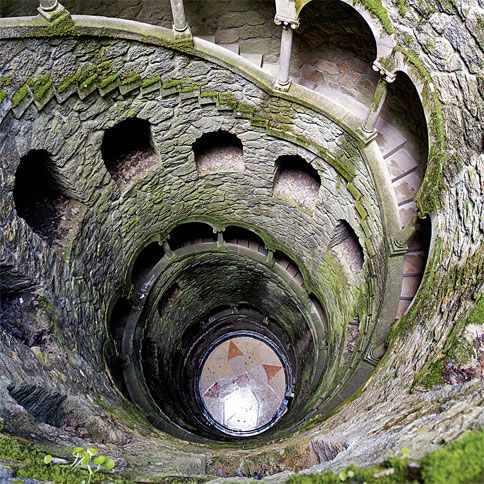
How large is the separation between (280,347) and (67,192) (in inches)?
360

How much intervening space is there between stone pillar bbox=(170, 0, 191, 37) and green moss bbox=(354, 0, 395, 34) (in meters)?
2.62

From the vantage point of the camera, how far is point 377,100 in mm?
6832

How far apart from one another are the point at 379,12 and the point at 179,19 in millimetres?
3006

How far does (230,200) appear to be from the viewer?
35.9 ft

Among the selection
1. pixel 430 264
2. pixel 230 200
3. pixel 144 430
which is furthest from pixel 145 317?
pixel 430 264

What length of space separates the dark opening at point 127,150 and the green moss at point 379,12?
4.88 metres

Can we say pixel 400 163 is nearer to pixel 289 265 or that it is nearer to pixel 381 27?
pixel 381 27

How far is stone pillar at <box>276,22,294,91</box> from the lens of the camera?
22.8ft

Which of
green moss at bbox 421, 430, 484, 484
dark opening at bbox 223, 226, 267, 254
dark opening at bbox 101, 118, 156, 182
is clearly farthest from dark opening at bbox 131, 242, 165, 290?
green moss at bbox 421, 430, 484, 484

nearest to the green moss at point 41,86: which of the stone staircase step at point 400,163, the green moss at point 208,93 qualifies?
the green moss at point 208,93

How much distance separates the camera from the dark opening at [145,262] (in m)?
11.4

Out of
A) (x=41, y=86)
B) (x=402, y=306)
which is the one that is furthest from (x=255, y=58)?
(x=402, y=306)

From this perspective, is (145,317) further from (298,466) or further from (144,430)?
(298,466)

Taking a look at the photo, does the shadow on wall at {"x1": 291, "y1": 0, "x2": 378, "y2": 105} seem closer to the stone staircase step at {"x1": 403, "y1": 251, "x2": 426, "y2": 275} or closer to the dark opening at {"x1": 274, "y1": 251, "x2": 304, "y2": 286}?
the stone staircase step at {"x1": 403, "y1": 251, "x2": 426, "y2": 275}
